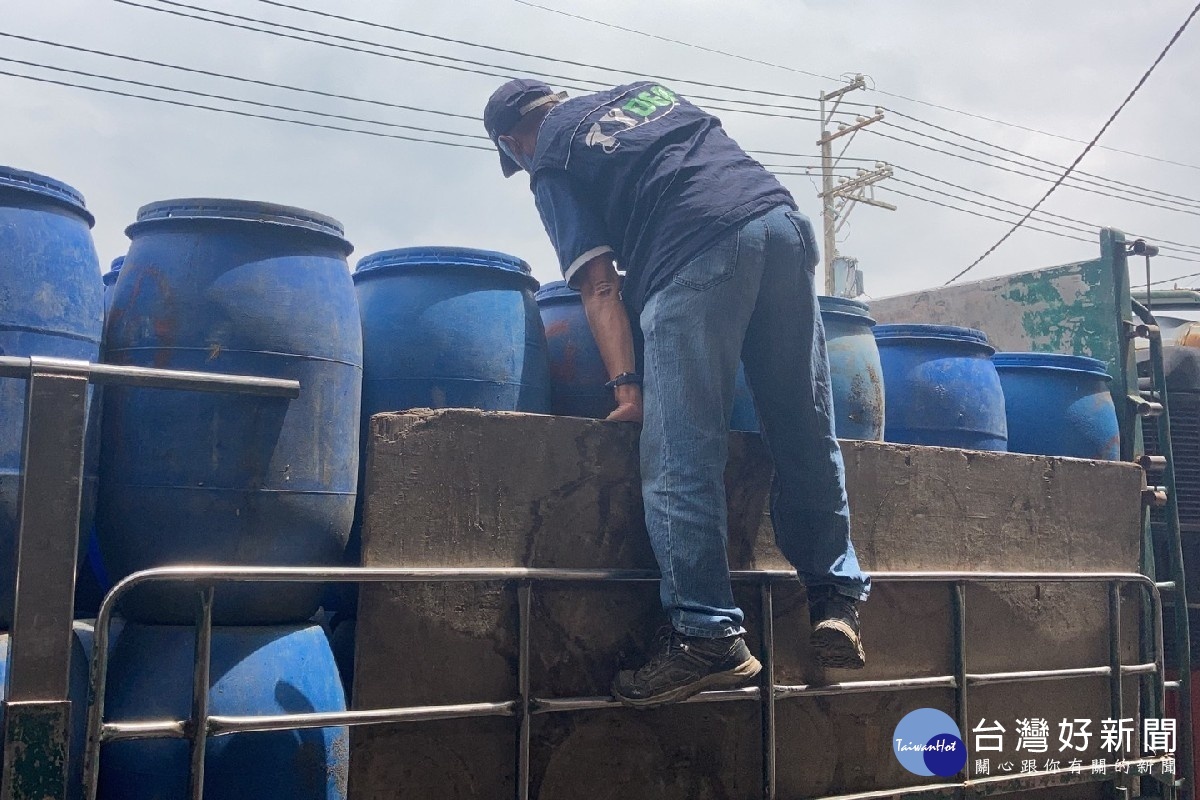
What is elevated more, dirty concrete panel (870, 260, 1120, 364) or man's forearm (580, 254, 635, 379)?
dirty concrete panel (870, 260, 1120, 364)

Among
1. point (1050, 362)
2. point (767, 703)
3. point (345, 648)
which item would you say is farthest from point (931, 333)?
point (345, 648)

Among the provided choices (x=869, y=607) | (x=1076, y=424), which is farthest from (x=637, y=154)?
(x=1076, y=424)

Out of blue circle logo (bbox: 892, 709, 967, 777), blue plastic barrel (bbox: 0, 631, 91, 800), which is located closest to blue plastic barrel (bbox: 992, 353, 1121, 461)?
blue circle logo (bbox: 892, 709, 967, 777)

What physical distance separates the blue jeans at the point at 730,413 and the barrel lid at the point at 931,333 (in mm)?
1054

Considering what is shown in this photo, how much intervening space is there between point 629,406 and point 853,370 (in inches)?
42.7

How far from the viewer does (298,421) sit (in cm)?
262

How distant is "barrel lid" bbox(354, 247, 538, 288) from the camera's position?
3.06 meters

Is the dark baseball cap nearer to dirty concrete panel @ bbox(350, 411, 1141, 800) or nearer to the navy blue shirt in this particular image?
the navy blue shirt

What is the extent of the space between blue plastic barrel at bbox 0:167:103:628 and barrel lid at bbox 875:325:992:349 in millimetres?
2768

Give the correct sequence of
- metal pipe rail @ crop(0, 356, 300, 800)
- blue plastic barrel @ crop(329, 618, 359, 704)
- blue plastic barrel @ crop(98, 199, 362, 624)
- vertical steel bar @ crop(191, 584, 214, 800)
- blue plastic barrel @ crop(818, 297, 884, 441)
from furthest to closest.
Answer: blue plastic barrel @ crop(818, 297, 884, 441) → blue plastic barrel @ crop(329, 618, 359, 704) → blue plastic barrel @ crop(98, 199, 362, 624) → vertical steel bar @ crop(191, 584, 214, 800) → metal pipe rail @ crop(0, 356, 300, 800)

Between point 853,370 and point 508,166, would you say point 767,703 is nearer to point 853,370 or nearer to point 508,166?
point 853,370

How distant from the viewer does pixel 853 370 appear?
3.68 meters

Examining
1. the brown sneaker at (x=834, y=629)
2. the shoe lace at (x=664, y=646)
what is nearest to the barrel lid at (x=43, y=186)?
the shoe lace at (x=664, y=646)

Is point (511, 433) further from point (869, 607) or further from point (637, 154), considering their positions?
point (869, 607)
